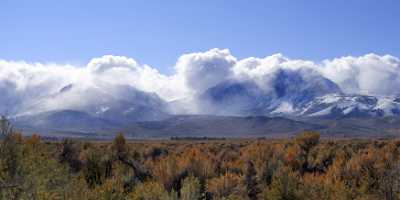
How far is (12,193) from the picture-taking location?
12.4 meters

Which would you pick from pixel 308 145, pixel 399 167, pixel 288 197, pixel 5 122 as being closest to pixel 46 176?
pixel 5 122

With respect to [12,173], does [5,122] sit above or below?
above

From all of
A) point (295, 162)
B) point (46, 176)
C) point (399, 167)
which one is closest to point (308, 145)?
point (295, 162)

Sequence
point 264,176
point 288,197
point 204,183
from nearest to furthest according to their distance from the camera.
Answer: point 288,197, point 204,183, point 264,176

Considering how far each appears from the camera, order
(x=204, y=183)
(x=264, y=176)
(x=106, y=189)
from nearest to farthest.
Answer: (x=106, y=189) < (x=204, y=183) < (x=264, y=176)

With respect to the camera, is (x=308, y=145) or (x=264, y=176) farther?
(x=308, y=145)

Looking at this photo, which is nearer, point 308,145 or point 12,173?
point 12,173

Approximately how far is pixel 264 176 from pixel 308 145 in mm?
13048

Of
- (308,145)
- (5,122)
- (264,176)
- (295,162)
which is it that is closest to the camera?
(5,122)

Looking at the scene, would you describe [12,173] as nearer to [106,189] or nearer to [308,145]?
[106,189]

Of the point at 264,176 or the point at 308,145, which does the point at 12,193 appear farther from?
the point at 308,145

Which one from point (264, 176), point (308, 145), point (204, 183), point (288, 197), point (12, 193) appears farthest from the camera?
point (308, 145)

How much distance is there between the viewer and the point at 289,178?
56.7 feet

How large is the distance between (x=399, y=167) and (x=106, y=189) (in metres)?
8.87
